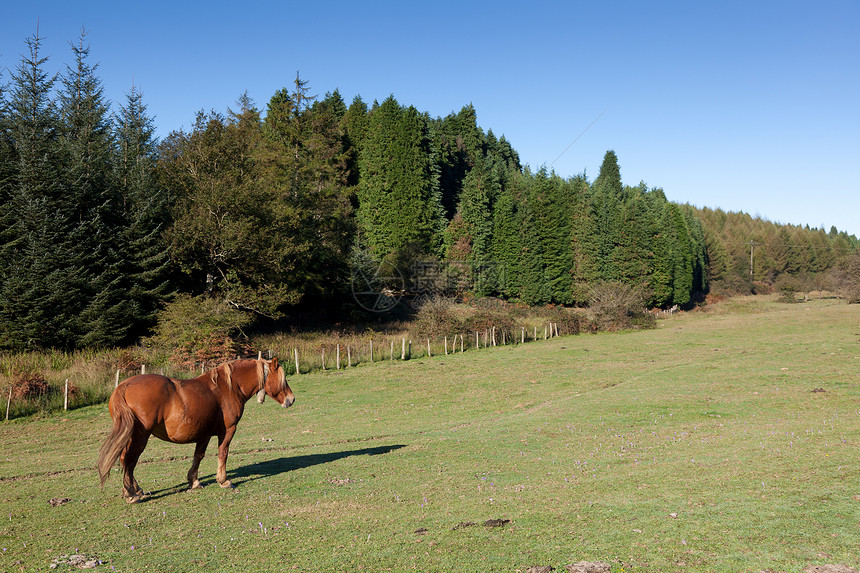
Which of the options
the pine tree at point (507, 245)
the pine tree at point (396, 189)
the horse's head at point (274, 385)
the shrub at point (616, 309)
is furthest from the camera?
the pine tree at point (507, 245)

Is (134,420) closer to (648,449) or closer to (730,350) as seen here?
(648,449)

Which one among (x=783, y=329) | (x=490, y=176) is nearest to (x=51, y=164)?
(x=783, y=329)

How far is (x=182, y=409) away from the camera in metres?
8.98

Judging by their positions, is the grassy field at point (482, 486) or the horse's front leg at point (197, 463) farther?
the horse's front leg at point (197, 463)

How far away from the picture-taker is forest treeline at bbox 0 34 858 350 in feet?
104

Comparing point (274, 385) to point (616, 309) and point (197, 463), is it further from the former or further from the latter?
point (616, 309)

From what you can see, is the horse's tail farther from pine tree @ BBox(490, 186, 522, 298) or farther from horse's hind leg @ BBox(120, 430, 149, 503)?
pine tree @ BBox(490, 186, 522, 298)

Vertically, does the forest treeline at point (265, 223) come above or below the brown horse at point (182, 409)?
above

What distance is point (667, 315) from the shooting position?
68.8m

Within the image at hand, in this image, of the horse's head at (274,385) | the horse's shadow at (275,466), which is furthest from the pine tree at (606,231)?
the horse's head at (274,385)

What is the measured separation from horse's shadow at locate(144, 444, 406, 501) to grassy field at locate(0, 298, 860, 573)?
0.06m

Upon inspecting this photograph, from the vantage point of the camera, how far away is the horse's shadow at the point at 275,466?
959 cm

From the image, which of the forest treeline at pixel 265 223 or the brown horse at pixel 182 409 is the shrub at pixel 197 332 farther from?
the brown horse at pixel 182 409

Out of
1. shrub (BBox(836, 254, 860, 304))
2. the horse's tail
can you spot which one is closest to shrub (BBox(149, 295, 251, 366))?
the horse's tail
